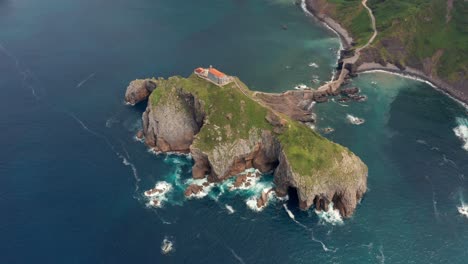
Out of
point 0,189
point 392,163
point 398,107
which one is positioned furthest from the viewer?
point 398,107

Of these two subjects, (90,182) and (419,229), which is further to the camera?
(90,182)

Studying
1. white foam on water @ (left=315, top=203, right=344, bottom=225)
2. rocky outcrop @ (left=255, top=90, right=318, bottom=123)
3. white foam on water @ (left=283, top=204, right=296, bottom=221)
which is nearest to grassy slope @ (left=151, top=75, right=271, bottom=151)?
rocky outcrop @ (left=255, top=90, right=318, bottom=123)

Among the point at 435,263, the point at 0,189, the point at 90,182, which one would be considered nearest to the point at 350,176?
the point at 435,263

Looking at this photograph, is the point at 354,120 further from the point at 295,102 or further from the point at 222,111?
the point at 222,111

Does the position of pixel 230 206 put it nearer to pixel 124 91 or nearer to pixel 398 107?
pixel 124 91

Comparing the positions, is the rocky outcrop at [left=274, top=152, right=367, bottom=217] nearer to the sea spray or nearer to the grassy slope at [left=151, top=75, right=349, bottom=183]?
the grassy slope at [left=151, top=75, right=349, bottom=183]

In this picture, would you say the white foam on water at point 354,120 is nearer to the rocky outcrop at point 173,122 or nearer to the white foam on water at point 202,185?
the rocky outcrop at point 173,122

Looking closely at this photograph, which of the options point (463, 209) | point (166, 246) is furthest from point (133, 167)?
point (463, 209)

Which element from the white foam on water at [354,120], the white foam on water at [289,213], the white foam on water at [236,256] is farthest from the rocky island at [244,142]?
the white foam on water at [236,256]
